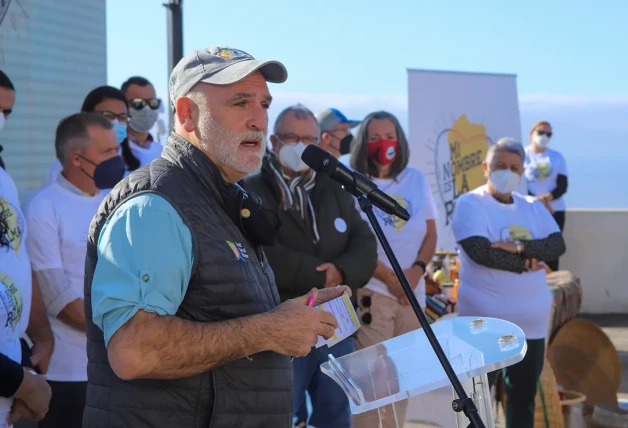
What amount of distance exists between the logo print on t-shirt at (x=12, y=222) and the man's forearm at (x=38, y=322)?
0.34m

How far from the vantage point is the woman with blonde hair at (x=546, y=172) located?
34.5 feet

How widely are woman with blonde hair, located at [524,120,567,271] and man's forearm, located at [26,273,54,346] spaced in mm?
8042

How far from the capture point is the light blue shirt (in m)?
1.92

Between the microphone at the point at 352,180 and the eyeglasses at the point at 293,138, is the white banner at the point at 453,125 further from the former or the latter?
the microphone at the point at 352,180

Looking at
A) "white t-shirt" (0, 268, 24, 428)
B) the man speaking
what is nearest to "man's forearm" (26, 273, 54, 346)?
"white t-shirt" (0, 268, 24, 428)

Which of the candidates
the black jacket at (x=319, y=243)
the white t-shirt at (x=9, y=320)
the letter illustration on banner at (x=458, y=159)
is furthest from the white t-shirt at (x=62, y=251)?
the letter illustration on banner at (x=458, y=159)

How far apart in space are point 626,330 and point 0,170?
789 cm

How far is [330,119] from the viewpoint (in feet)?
20.4

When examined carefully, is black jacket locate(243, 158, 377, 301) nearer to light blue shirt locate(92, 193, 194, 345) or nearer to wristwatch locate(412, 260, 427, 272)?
wristwatch locate(412, 260, 427, 272)

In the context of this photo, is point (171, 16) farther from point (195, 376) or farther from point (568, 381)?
point (195, 376)

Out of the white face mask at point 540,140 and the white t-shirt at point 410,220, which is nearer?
the white t-shirt at point 410,220

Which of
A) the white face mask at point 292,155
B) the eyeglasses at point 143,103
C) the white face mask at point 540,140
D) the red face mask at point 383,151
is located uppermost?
the white face mask at point 540,140

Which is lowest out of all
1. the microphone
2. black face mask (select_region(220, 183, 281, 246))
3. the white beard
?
black face mask (select_region(220, 183, 281, 246))

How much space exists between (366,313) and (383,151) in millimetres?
1052
